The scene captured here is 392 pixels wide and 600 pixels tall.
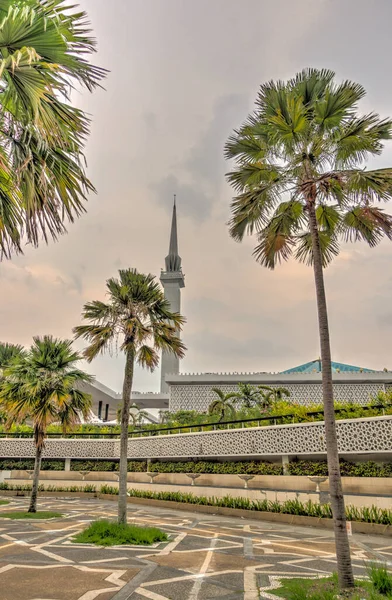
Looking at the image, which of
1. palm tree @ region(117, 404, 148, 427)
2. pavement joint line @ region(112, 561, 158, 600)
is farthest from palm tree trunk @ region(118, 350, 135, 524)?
palm tree @ region(117, 404, 148, 427)

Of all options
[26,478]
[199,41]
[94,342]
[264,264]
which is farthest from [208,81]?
[26,478]

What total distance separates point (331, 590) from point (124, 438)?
732 centimetres

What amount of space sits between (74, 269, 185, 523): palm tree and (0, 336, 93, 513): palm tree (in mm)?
3512

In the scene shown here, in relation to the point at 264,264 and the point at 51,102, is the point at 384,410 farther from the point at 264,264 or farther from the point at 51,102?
the point at 51,102

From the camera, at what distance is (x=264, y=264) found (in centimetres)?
813

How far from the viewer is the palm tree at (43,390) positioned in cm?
1405

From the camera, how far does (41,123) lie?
4.05 meters

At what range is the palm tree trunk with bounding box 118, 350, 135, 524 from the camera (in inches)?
391

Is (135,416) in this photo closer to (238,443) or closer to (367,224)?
(238,443)

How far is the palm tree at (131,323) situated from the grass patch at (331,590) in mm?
7180

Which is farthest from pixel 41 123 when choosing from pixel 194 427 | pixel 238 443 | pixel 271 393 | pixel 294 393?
pixel 294 393

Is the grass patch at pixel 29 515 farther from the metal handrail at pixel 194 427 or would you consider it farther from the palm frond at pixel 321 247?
the palm frond at pixel 321 247

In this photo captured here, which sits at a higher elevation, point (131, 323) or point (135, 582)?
point (131, 323)

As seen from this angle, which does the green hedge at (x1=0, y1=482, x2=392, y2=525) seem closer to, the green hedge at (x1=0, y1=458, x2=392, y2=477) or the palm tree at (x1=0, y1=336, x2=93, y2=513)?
the green hedge at (x1=0, y1=458, x2=392, y2=477)
